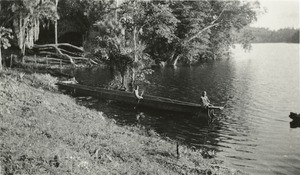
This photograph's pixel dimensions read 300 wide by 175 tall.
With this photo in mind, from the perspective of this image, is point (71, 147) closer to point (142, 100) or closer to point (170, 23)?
point (142, 100)

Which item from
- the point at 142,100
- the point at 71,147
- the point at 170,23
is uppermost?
the point at 170,23

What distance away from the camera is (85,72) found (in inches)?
1928

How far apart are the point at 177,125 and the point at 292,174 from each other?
9.29 meters

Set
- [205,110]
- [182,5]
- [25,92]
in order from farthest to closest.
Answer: [182,5], [205,110], [25,92]

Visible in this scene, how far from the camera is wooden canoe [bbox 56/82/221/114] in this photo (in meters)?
25.3

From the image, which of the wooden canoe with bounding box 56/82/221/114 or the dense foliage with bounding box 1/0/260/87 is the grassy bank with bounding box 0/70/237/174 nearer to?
the wooden canoe with bounding box 56/82/221/114

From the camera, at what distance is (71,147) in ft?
42.2

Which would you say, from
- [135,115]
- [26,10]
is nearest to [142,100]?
[135,115]

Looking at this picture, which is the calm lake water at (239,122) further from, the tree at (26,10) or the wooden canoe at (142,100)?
the tree at (26,10)

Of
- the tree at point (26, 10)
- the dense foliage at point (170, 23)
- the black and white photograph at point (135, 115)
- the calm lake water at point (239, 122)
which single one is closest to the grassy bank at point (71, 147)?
the black and white photograph at point (135, 115)

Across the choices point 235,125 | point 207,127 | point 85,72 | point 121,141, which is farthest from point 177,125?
point 85,72

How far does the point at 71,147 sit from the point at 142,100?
593 inches

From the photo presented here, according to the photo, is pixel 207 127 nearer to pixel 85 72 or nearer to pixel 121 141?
pixel 121 141

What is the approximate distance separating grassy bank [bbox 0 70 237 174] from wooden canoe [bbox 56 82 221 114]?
255 inches
